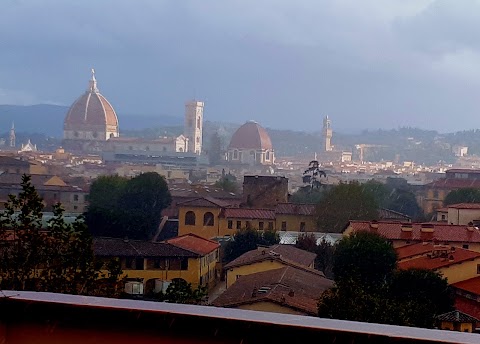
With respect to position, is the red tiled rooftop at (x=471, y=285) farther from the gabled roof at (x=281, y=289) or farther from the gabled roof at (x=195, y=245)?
the gabled roof at (x=195, y=245)

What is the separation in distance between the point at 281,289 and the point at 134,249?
607 cm

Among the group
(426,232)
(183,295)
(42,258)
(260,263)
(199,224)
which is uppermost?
(42,258)


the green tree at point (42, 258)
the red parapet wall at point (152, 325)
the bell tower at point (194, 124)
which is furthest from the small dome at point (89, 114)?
the red parapet wall at point (152, 325)

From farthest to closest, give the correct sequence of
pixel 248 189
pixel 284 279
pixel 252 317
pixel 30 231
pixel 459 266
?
pixel 248 189 < pixel 459 266 < pixel 284 279 < pixel 30 231 < pixel 252 317

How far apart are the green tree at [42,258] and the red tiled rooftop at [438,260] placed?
10.1 m

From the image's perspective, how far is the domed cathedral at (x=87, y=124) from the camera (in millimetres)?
105875

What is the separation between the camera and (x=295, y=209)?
103 feet

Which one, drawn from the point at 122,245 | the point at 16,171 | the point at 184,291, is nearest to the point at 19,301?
the point at 184,291

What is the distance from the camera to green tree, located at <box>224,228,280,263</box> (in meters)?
23.5

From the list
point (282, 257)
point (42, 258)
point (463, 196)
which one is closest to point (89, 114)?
point (463, 196)

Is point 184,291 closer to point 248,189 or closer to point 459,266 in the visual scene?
point 459,266

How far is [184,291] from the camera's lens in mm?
12469

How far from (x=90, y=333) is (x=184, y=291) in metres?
10.1

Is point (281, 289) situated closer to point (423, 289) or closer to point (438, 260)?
point (423, 289)
